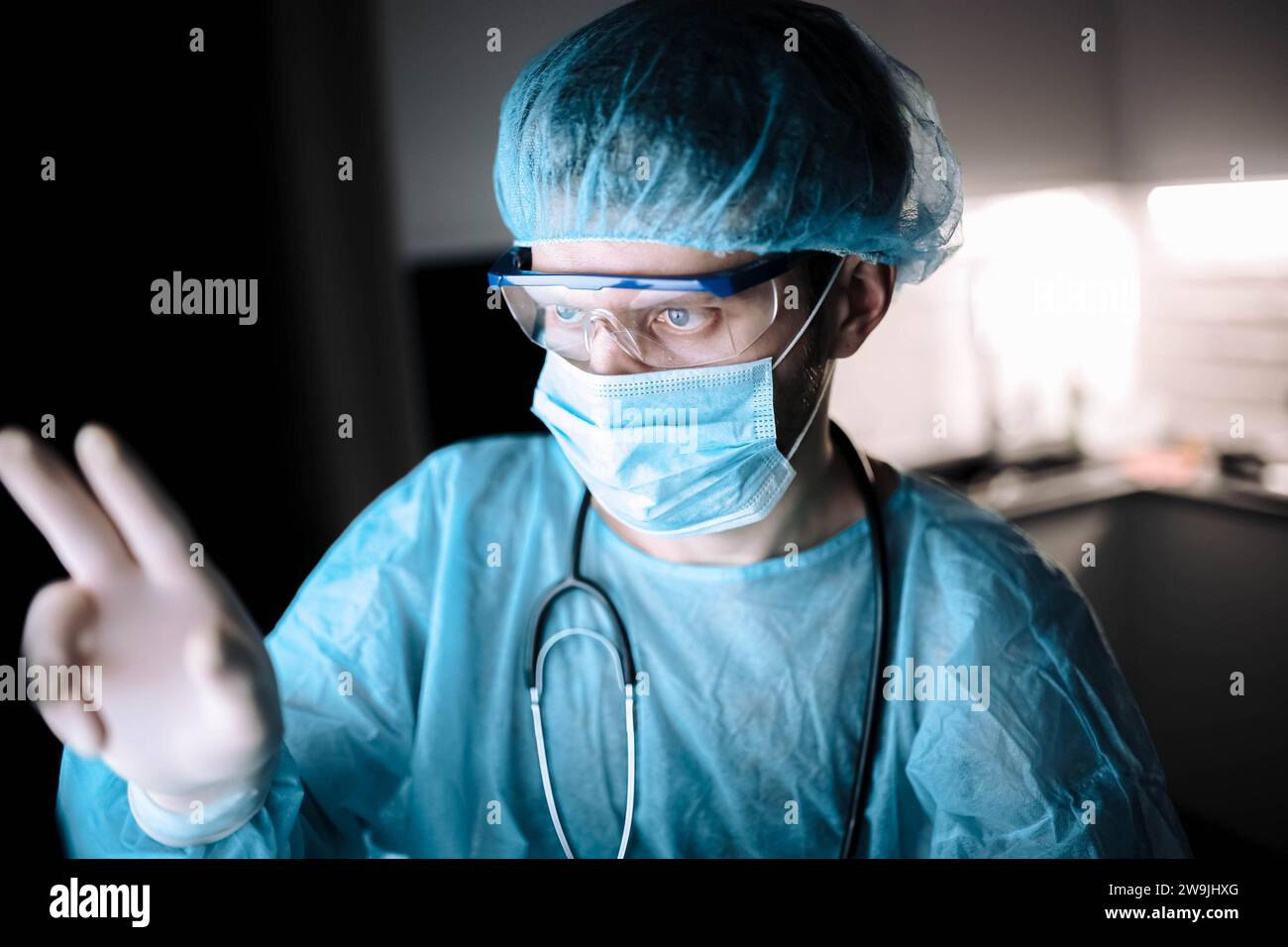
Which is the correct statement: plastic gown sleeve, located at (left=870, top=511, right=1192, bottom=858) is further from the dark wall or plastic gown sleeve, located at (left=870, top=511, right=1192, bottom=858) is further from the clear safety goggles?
the clear safety goggles

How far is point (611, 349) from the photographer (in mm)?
1032

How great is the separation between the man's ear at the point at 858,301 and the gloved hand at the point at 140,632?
27.7 inches

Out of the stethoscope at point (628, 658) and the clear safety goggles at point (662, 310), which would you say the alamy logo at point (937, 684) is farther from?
the clear safety goggles at point (662, 310)

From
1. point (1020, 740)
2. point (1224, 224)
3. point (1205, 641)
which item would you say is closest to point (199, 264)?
point (1020, 740)

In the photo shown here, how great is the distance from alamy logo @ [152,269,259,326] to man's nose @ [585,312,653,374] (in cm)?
46

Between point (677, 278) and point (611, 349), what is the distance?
110 mm

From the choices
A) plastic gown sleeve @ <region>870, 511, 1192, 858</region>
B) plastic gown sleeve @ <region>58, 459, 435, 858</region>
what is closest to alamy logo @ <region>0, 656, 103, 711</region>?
plastic gown sleeve @ <region>58, 459, 435, 858</region>

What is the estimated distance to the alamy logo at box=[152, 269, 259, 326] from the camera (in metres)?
1.17

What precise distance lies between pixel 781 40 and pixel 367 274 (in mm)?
610

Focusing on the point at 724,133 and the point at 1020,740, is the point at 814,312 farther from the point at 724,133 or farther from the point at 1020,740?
the point at 1020,740
